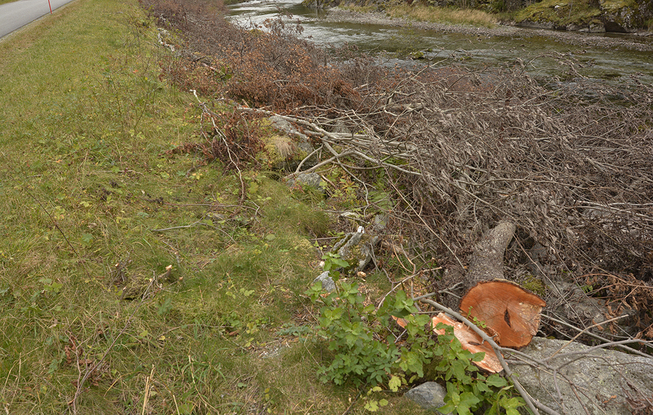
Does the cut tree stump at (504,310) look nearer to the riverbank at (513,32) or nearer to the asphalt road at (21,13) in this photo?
the asphalt road at (21,13)

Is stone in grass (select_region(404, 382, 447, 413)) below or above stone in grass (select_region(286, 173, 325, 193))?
below

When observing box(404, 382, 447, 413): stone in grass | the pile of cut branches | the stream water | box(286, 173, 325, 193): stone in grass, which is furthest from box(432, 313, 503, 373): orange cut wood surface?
the stream water

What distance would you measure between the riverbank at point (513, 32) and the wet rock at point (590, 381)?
1789cm

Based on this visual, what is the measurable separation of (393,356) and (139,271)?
227 cm

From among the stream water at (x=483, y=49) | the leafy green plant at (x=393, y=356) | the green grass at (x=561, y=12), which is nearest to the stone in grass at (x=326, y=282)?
the leafy green plant at (x=393, y=356)

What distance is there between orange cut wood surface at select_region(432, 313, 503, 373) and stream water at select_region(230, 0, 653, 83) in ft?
28.8

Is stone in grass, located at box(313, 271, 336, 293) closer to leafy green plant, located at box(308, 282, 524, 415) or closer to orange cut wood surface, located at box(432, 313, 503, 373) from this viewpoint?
leafy green plant, located at box(308, 282, 524, 415)

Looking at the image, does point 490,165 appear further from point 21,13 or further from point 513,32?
point 513,32

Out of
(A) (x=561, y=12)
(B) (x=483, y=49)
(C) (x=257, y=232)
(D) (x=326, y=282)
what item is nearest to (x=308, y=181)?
(C) (x=257, y=232)

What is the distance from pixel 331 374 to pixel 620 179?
175 inches

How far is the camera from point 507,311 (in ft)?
9.29

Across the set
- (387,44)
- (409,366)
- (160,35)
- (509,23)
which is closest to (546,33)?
(509,23)

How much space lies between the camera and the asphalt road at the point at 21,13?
1226 centimetres

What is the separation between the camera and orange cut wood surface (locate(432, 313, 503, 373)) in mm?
2553
